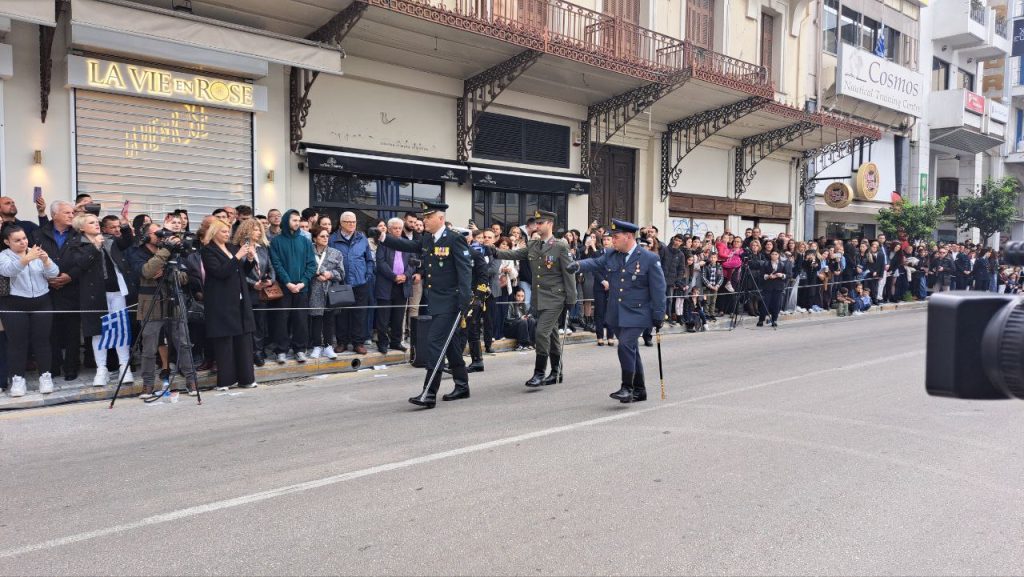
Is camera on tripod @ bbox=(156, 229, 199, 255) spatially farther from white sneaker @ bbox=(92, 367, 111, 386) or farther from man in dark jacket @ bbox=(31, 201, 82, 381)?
white sneaker @ bbox=(92, 367, 111, 386)

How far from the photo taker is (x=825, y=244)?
22.3 m

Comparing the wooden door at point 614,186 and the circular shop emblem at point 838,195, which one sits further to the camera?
the circular shop emblem at point 838,195

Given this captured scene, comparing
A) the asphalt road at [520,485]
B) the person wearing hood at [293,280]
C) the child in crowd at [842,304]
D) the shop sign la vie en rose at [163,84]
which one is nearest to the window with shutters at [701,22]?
the child in crowd at [842,304]

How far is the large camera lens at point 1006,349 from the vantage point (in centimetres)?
174

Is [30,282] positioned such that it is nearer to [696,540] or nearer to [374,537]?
[374,537]

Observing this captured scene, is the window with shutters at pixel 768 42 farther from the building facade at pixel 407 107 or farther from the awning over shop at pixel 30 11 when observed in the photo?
the awning over shop at pixel 30 11

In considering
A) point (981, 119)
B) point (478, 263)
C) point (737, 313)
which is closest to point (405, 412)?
point (478, 263)

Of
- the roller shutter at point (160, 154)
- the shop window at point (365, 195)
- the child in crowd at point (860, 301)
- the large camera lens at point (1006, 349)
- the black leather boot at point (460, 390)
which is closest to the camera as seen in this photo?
the large camera lens at point (1006, 349)

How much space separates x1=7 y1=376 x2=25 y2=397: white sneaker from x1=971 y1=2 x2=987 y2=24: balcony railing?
125ft

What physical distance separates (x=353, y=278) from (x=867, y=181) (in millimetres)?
23217

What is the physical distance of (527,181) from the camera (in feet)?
55.5

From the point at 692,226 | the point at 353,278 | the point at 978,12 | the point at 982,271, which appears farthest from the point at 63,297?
the point at 978,12

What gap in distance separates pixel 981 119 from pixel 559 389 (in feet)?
109

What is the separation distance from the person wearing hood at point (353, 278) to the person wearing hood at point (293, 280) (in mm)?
629
